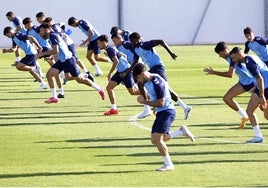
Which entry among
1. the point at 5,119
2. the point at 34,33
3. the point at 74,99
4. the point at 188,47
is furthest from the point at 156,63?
the point at 188,47

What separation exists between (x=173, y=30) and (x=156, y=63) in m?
40.4

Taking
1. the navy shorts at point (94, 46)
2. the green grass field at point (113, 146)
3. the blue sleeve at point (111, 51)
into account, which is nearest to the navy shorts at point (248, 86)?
the green grass field at point (113, 146)

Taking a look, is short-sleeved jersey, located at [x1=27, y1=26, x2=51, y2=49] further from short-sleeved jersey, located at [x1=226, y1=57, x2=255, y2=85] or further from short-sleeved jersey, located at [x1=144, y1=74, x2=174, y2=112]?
short-sleeved jersey, located at [x1=144, y1=74, x2=174, y2=112]

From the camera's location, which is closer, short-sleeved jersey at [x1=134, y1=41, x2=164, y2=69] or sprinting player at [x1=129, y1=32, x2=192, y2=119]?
sprinting player at [x1=129, y1=32, x2=192, y2=119]

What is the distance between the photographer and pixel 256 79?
723 inches

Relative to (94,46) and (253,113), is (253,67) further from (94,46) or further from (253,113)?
(94,46)

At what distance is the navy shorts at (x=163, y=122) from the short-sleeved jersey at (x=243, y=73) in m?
4.27

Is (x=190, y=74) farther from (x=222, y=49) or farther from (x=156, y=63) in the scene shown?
(x=222, y=49)

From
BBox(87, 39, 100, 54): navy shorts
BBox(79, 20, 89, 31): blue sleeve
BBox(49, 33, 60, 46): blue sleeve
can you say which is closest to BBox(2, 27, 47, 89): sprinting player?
BBox(79, 20, 89, 31): blue sleeve

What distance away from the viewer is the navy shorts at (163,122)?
16.3 metres

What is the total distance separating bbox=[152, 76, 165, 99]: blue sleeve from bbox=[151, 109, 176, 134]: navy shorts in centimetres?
33

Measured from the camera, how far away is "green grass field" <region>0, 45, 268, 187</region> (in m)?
15.7

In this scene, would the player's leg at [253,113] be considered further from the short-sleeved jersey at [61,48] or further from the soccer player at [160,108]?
the short-sleeved jersey at [61,48]

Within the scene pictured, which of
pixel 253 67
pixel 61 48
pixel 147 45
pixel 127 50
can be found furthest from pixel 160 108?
pixel 61 48
